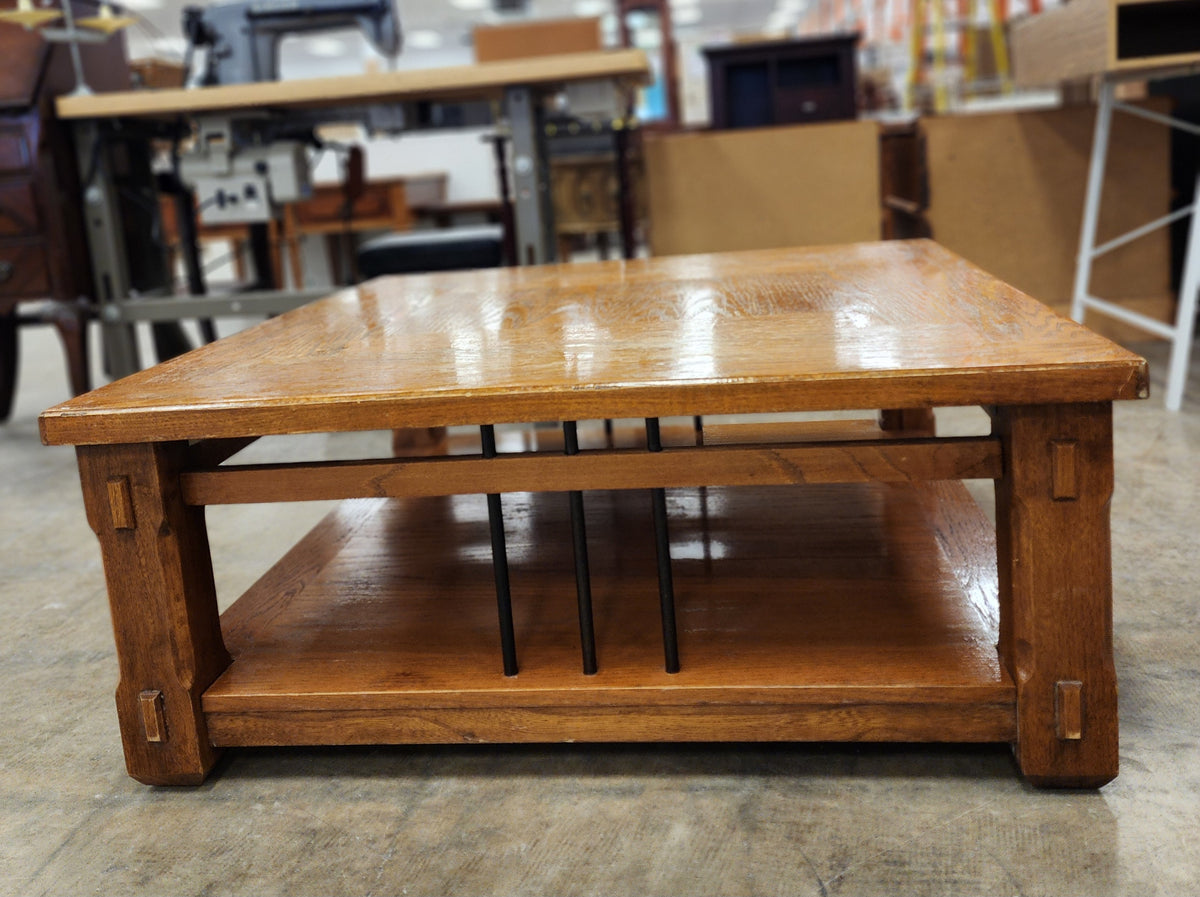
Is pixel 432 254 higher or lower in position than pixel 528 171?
lower

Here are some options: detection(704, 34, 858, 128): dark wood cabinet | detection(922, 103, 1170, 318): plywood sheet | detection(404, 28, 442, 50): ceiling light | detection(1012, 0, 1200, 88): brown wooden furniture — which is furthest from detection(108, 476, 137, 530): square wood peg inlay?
detection(404, 28, 442, 50): ceiling light

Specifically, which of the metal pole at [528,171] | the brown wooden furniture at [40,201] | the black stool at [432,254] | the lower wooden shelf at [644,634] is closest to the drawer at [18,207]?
the brown wooden furniture at [40,201]

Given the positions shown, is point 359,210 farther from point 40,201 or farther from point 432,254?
Answer: point 40,201

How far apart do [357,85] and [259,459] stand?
3.17ft

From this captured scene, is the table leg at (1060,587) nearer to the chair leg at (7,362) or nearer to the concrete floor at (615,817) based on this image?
the concrete floor at (615,817)

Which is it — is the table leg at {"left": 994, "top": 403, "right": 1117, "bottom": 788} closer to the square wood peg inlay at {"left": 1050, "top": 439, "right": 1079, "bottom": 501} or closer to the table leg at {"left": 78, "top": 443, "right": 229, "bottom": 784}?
the square wood peg inlay at {"left": 1050, "top": 439, "right": 1079, "bottom": 501}

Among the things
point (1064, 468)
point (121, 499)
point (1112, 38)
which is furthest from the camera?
point (1112, 38)

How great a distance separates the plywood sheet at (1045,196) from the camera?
3.46m

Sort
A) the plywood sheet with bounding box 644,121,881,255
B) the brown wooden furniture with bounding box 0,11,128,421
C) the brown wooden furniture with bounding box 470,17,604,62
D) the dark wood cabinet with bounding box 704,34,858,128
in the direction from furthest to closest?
the brown wooden furniture with bounding box 470,17,604,62 < the dark wood cabinet with bounding box 704,34,858,128 < the plywood sheet with bounding box 644,121,881,255 < the brown wooden furniture with bounding box 0,11,128,421

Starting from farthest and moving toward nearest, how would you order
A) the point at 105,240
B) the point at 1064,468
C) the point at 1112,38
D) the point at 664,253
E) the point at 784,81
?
the point at 784,81, the point at 664,253, the point at 105,240, the point at 1112,38, the point at 1064,468

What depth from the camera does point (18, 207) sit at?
307cm

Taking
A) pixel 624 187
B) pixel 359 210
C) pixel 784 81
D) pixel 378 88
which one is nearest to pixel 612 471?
pixel 378 88

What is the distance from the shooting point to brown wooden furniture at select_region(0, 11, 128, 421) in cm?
304

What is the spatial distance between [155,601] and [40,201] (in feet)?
7.61
